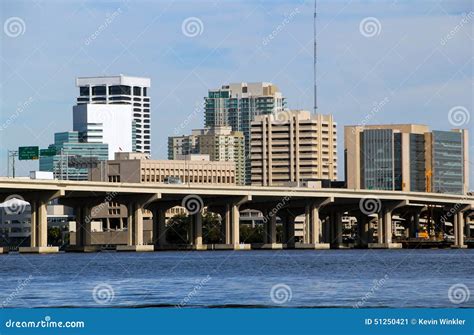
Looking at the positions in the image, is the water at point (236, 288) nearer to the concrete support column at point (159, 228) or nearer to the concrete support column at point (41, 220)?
the concrete support column at point (41, 220)

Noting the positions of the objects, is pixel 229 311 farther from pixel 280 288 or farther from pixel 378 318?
pixel 280 288

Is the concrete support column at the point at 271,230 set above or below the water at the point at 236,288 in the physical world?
below

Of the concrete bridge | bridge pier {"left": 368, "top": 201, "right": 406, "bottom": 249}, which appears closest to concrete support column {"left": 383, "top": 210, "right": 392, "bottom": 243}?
bridge pier {"left": 368, "top": 201, "right": 406, "bottom": 249}

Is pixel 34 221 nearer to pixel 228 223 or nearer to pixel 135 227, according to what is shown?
pixel 135 227

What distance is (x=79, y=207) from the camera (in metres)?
168

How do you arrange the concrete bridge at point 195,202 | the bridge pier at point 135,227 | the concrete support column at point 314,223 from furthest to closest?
the concrete support column at point 314,223, the bridge pier at point 135,227, the concrete bridge at point 195,202

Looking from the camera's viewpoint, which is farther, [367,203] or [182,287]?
[367,203]

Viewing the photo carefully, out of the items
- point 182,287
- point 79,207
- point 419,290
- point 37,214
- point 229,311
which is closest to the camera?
point 229,311

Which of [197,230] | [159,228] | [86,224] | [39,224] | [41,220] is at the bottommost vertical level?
[197,230]

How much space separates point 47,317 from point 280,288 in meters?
35.8

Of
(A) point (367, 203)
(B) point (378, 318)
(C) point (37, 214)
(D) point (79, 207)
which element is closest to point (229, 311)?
(B) point (378, 318)

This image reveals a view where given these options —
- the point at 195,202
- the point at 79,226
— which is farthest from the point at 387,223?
the point at 79,226

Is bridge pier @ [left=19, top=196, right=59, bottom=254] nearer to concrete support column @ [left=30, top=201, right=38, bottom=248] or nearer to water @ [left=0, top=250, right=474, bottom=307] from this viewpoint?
concrete support column @ [left=30, top=201, right=38, bottom=248]

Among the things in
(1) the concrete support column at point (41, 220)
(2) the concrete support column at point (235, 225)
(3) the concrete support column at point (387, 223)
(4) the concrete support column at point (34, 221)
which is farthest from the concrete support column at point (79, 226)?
(3) the concrete support column at point (387, 223)
